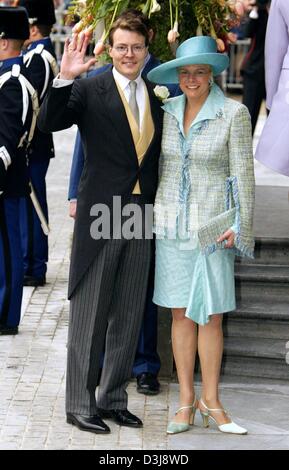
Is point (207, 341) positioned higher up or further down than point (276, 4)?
further down

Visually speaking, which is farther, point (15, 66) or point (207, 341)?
point (15, 66)

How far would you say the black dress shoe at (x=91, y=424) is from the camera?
20.6 ft

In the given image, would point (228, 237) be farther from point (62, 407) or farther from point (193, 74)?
point (62, 407)

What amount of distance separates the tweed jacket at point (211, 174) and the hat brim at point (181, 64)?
0.13 metres

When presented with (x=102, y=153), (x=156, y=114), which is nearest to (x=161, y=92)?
(x=156, y=114)

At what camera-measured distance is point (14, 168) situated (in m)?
8.02

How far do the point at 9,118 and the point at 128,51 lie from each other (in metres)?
1.88

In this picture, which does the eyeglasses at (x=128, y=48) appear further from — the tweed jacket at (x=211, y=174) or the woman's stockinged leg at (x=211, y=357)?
the woman's stockinged leg at (x=211, y=357)

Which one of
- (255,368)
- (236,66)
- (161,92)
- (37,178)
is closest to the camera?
(161,92)

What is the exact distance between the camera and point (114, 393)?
645 centimetres

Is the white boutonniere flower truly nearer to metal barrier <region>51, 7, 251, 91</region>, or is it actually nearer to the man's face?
the man's face

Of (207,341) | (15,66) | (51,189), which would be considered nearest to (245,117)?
(207,341)
